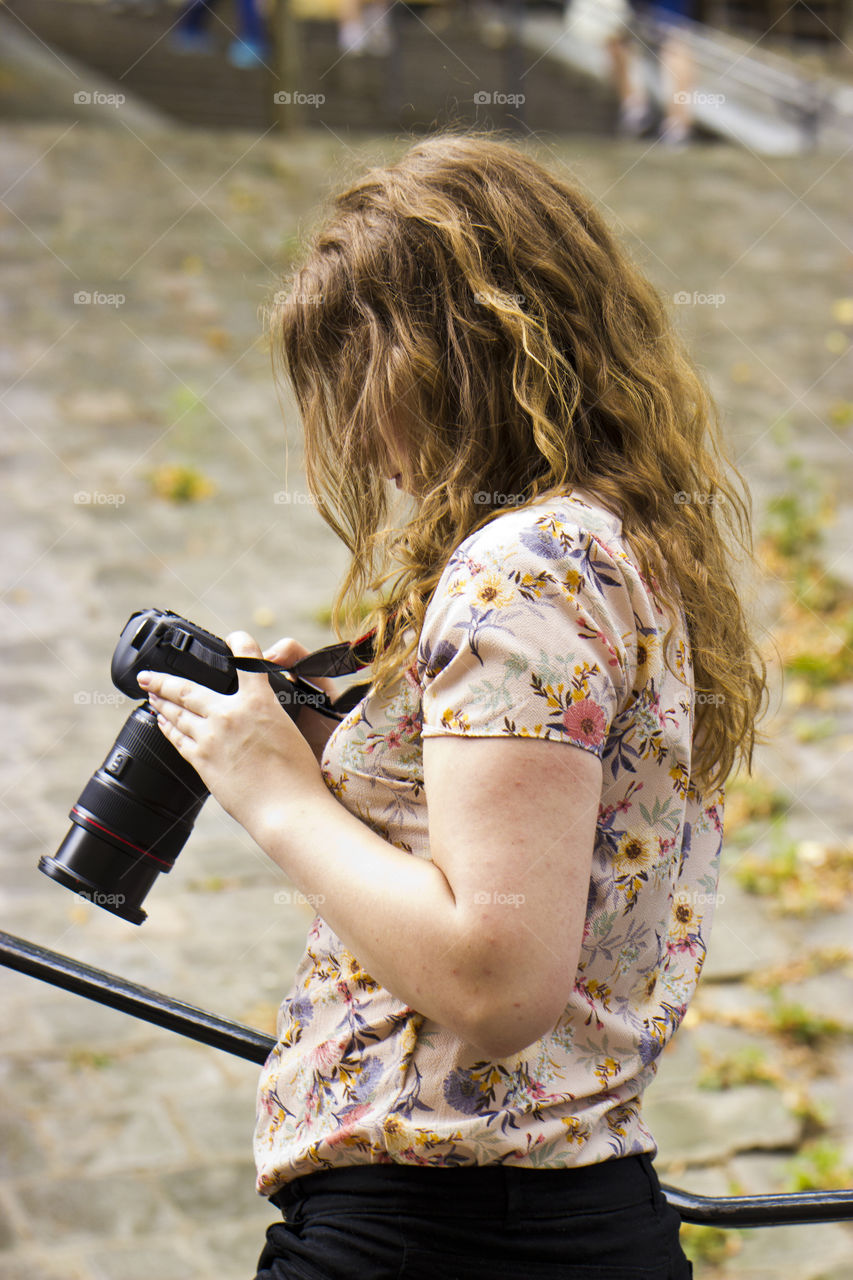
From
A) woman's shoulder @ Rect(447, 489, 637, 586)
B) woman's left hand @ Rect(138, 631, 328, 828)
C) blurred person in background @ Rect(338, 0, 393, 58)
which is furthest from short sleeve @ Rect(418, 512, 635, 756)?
blurred person in background @ Rect(338, 0, 393, 58)

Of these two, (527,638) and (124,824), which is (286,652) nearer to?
(124,824)

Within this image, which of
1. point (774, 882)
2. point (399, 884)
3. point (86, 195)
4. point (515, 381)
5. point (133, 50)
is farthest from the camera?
point (133, 50)

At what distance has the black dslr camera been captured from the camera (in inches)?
47.6

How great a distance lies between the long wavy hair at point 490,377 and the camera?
3.38 feet

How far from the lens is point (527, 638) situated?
2.92 ft

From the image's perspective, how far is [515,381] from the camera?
102 centimetres

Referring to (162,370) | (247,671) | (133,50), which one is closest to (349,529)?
(247,671)

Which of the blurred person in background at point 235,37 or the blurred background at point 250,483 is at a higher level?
the blurred person in background at point 235,37

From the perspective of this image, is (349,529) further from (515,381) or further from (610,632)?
(610,632)

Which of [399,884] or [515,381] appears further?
[515,381]

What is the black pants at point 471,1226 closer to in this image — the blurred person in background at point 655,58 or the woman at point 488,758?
the woman at point 488,758

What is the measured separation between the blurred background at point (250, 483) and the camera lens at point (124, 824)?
1.53 feet

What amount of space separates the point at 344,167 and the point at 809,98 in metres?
9.58

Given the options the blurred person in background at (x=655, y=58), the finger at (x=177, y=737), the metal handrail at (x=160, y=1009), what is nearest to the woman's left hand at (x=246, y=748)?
the finger at (x=177, y=737)
